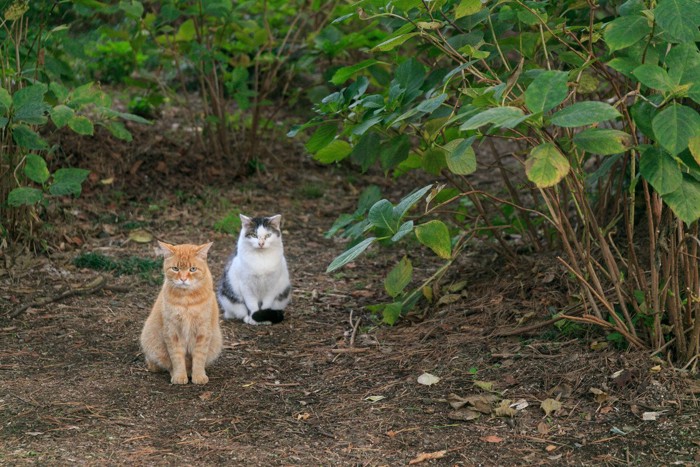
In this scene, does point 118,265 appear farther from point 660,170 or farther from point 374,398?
point 660,170

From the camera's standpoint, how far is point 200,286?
4.41 metres

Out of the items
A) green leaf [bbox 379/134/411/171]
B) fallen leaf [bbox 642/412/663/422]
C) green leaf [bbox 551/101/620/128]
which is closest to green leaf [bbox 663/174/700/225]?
green leaf [bbox 551/101/620/128]

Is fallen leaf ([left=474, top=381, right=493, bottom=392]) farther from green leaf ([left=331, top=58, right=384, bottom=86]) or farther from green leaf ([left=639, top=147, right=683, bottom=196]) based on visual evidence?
green leaf ([left=331, top=58, right=384, bottom=86])

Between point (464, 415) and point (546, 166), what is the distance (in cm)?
127

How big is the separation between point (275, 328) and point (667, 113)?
281cm

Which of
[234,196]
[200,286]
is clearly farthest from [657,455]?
[234,196]

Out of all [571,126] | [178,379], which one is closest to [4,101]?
[178,379]

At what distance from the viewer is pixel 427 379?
→ 4090 millimetres

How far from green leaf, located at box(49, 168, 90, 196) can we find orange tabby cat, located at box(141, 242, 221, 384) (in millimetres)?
865

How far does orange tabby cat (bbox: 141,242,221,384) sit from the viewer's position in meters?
4.25

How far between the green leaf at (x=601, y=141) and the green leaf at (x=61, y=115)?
2735 millimetres

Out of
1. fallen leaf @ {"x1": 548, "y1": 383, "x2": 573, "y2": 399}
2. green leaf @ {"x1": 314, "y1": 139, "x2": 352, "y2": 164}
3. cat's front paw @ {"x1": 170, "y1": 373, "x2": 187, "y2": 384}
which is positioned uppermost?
green leaf @ {"x1": 314, "y1": 139, "x2": 352, "y2": 164}

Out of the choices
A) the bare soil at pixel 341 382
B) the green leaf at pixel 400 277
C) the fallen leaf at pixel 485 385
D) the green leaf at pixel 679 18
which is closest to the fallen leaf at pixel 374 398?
the bare soil at pixel 341 382

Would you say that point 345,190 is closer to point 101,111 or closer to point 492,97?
point 101,111
